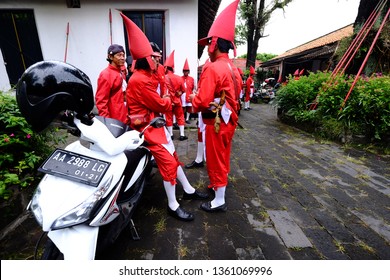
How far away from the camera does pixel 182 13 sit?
6535mm

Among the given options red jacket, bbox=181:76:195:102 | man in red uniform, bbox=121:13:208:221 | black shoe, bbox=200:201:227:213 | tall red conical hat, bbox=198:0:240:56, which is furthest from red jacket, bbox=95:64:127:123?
red jacket, bbox=181:76:195:102

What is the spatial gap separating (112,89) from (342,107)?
547 cm

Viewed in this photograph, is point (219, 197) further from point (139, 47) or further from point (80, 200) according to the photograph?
point (139, 47)

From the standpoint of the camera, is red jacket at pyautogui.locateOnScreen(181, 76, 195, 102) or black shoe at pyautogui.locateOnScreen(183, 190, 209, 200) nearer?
black shoe at pyautogui.locateOnScreen(183, 190, 209, 200)

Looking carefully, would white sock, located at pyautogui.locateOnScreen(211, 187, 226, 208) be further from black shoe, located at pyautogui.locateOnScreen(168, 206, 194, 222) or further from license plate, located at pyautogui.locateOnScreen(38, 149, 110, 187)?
license plate, located at pyautogui.locateOnScreen(38, 149, 110, 187)

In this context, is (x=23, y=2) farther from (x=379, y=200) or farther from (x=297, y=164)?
(x=379, y=200)

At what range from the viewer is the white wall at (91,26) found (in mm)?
6363

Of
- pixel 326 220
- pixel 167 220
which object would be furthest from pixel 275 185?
pixel 167 220

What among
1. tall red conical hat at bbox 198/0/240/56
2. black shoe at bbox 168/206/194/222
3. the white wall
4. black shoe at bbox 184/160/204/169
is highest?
the white wall

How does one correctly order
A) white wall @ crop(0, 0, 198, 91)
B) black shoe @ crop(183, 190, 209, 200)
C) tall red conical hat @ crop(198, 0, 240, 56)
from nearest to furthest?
tall red conical hat @ crop(198, 0, 240, 56) < black shoe @ crop(183, 190, 209, 200) < white wall @ crop(0, 0, 198, 91)

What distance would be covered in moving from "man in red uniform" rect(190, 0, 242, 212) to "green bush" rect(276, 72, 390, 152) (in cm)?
418

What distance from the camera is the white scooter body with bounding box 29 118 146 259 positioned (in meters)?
1.30

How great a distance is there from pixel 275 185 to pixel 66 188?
9.56 ft

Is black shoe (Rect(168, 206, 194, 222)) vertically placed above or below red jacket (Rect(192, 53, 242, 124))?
below
